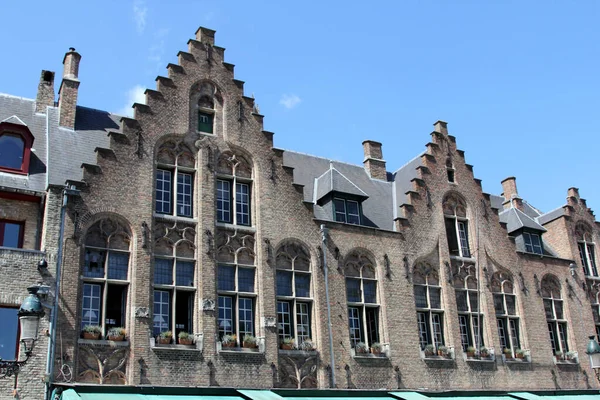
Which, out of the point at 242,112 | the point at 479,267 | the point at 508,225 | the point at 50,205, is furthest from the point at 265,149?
the point at 508,225

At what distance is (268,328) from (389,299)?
14.8 feet

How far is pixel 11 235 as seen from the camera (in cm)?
1733

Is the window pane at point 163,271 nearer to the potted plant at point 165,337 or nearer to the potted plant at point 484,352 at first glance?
the potted plant at point 165,337

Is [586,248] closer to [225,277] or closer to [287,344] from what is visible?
[287,344]

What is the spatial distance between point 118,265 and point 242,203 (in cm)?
436

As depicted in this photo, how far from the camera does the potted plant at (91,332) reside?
1658cm

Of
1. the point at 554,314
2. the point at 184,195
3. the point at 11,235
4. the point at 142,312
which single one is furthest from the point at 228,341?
the point at 554,314

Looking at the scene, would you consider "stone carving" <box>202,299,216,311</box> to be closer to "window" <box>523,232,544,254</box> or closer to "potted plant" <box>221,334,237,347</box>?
"potted plant" <box>221,334,237,347</box>

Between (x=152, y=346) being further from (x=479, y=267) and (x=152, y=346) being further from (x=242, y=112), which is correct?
(x=479, y=267)

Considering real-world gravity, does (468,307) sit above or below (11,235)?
below

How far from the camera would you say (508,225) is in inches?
1068

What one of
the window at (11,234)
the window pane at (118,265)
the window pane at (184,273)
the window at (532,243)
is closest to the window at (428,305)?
the window at (532,243)

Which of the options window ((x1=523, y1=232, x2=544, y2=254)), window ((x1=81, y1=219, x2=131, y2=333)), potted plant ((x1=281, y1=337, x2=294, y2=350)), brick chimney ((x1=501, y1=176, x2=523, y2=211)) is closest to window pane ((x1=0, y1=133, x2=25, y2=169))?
window ((x1=81, y1=219, x2=131, y2=333))

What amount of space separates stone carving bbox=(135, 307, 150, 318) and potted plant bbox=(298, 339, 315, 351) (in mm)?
4600
